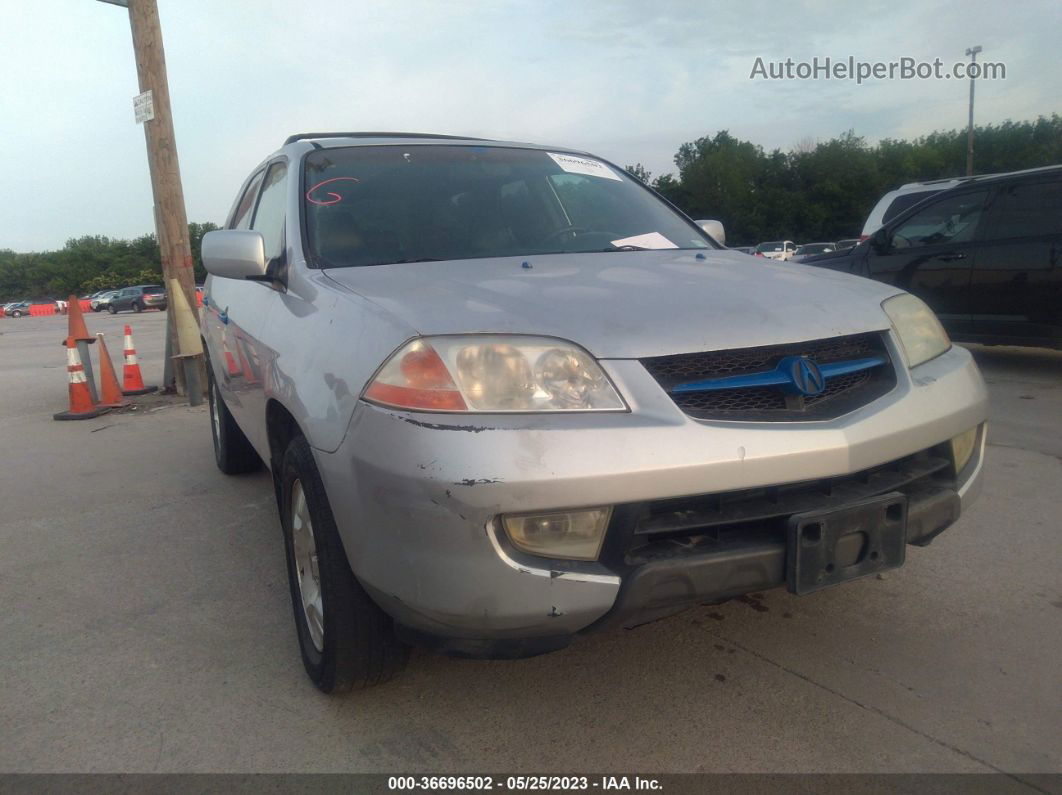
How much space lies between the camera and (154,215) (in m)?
8.01

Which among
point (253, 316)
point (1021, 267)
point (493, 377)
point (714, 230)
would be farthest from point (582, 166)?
point (1021, 267)

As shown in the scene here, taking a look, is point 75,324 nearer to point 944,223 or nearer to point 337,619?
point 337,619

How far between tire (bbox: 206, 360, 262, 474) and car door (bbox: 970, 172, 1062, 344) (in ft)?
19.1

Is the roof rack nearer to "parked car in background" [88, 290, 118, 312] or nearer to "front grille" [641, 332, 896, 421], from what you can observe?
"front grille" [641, 332, 896, 421]

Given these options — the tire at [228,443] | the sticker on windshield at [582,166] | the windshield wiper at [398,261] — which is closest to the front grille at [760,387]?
the windshield wiper at [398,261]

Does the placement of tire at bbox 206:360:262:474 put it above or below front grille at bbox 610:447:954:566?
below

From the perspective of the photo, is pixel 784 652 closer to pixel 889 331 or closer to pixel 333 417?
pixel 889 331

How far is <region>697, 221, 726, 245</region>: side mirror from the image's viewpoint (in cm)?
360

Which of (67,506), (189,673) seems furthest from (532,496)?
(67,506)

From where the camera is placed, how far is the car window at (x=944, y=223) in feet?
23.2

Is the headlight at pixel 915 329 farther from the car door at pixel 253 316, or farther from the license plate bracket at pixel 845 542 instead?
the car door at pixel 253 316

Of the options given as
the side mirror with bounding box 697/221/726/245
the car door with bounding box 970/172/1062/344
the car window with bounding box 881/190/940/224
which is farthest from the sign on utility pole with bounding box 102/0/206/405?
the car window with bounding box 881/190/940/224

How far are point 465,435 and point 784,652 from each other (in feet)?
4.45

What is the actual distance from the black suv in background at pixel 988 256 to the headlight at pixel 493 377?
594 centimetres
